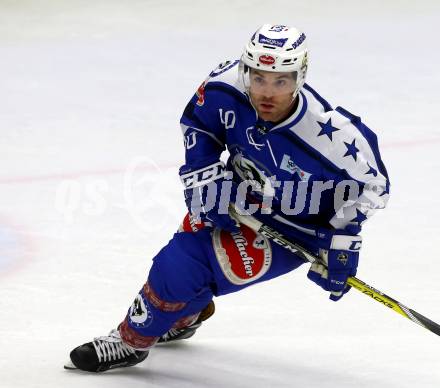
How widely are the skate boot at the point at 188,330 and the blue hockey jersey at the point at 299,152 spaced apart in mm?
462

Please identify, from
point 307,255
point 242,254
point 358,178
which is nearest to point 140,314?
point 242,254

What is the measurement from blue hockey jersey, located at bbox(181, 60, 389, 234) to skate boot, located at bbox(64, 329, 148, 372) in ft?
1.89

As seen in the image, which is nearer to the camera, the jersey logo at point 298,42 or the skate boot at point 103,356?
the jersey logo at point 298,42

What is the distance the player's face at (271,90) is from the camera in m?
3.07

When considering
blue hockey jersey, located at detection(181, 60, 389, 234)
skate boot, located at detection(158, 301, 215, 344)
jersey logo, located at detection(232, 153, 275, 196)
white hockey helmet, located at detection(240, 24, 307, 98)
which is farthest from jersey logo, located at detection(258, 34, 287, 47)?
skate boot, located at detection(158, 301, 215, 344)

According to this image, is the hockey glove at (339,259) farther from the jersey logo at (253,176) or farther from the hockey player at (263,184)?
the jersey logo at (253,176)

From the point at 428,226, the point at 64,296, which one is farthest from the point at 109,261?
the point at 428,226

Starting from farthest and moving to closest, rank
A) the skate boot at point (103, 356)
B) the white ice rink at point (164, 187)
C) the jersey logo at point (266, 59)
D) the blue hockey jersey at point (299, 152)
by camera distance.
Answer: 1. the white ice rink at point (164, 187)
2. the skate boot at point (103, 356)
3. the blue hockey jersey at point (299, 152)
4. the jersey logo at point (266, 59)

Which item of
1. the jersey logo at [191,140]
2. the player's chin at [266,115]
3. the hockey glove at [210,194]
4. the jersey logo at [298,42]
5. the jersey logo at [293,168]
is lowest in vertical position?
the hockey glove at [210,194]

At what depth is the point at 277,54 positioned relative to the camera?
3.05 m

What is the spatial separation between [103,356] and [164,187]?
1.56m

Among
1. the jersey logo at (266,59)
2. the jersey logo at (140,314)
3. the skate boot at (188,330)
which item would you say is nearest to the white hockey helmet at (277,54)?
the jersey logo at (266,59)

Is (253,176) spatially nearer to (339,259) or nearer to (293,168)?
(293,168)

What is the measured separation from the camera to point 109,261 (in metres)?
4.16
